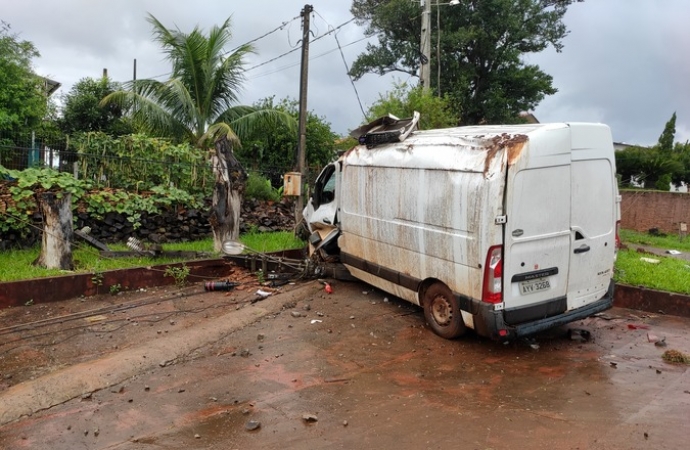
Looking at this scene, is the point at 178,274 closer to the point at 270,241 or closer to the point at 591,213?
the point at 270,241

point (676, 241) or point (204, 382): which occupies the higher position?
point (676, 241)

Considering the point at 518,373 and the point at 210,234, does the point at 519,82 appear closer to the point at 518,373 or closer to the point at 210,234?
the point at 210,234

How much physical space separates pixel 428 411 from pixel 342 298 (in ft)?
11.9

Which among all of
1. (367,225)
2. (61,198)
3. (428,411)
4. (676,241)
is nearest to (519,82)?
(676,241)

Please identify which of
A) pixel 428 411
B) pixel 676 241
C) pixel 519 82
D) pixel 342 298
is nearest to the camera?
pixel 428 411

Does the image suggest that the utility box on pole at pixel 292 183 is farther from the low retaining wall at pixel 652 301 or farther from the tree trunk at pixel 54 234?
the low retaining wall at pixel 652 301

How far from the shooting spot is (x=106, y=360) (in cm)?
547

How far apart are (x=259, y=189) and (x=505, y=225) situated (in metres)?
10.5

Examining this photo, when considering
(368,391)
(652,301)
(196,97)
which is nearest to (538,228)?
(368,391)

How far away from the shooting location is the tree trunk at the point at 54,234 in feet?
27.1

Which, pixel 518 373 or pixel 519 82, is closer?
pixel 518 373

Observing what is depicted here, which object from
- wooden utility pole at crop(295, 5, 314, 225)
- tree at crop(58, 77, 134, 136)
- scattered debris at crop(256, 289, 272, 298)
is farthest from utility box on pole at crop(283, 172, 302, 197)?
tree at crop(58, 77, 134, 136)

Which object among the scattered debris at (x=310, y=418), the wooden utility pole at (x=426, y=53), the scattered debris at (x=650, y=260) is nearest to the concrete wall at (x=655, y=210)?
the scattered debris at (x=650, y=260)

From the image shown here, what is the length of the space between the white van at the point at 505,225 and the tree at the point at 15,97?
11.3 m
